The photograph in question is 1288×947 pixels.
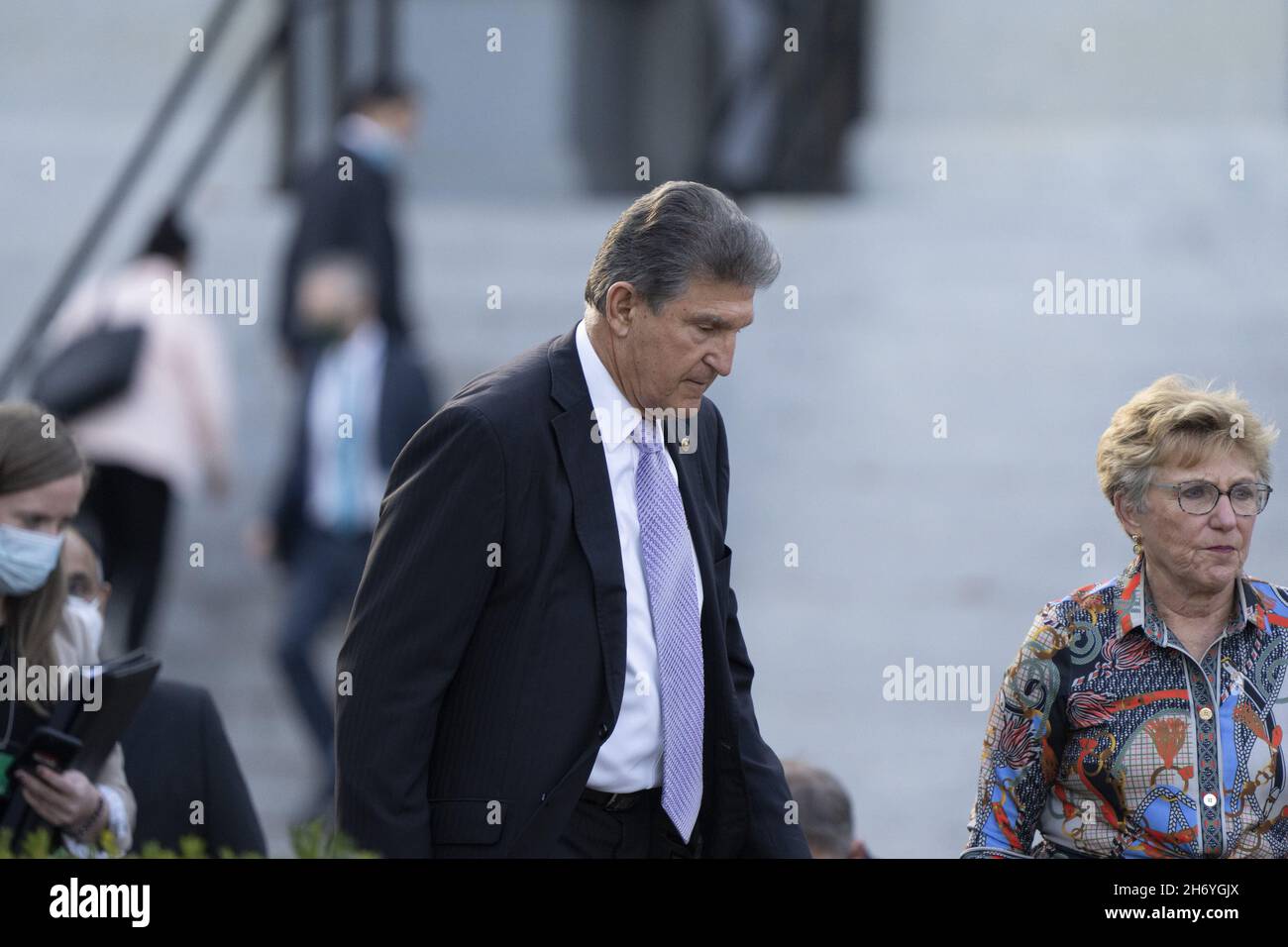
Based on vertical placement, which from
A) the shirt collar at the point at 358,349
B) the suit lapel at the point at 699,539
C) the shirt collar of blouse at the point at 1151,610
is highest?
the shirt collar at the point at 358,349

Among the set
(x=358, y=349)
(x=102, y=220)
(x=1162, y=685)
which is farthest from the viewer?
(x=102, y=220)

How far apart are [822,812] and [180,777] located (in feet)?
4.35

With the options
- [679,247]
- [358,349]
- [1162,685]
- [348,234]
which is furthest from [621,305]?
[348,234]

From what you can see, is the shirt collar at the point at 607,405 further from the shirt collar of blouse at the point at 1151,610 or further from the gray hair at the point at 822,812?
the gray hair at the point at 822,812

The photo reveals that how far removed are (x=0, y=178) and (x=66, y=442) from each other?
8182mm

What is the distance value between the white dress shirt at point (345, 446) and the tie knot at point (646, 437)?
170 inches

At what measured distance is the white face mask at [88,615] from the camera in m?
4.15

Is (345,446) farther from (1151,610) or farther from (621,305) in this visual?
(1151,610)

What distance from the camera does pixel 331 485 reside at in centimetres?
783

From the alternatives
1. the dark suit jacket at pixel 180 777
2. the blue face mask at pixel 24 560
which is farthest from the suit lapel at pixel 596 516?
the blue face mask at pixel 24 560

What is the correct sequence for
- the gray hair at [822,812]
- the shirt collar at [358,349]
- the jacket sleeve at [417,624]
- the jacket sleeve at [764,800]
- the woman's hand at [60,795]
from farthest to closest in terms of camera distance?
the shirt collar at [358,349] → the gray hair at [822,812] → the woman's hand at [60,795] → the jacket sleeve at [764,800] → the jacket sleeve at [417,624]

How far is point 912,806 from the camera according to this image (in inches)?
291
